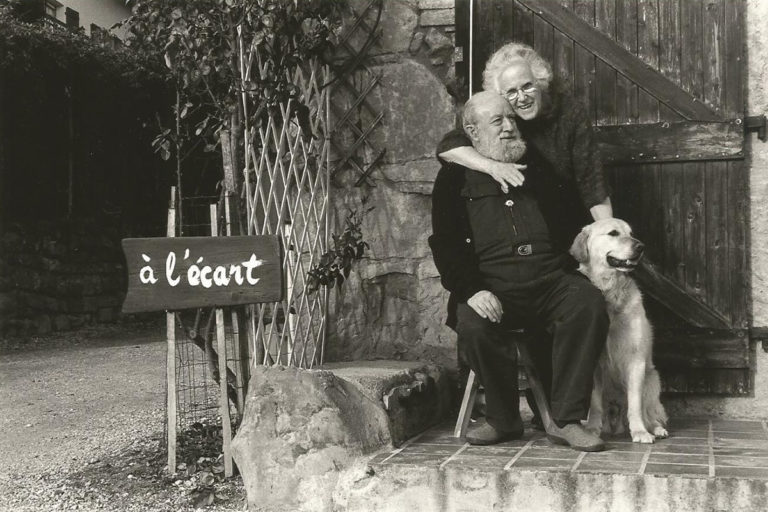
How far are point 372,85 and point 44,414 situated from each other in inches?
130

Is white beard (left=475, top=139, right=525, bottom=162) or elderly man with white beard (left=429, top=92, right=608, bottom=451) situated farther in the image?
white beard (left=475, top=139, right=525, bottom=162)

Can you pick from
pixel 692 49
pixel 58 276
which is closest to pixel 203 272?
pixel 692 49

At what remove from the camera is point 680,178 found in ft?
14.9

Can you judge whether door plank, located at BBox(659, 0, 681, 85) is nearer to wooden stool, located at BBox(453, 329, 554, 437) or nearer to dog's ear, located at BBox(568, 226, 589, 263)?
dog's ear, located at BBox(568, 226, 589, 263)

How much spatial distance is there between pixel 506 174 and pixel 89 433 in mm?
3175

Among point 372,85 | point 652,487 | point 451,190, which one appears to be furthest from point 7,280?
point 652,487

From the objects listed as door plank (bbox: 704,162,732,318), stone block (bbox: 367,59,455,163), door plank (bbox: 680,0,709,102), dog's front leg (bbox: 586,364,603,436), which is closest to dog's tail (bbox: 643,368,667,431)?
dog's front leg (bbox: 586,364,603,436)

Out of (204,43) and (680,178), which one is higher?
(204,43)

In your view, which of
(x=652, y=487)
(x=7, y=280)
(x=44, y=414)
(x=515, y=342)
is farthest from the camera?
(x=7, y=280)

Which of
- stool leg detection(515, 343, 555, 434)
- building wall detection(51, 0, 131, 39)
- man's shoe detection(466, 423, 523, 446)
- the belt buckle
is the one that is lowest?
man's shoe detection(466, 423, 523, 446)

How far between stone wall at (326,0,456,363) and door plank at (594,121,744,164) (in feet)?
2.72

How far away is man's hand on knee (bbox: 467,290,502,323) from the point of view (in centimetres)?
380

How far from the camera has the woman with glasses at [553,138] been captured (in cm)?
413

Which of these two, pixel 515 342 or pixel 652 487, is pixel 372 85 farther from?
pixel 652 487
